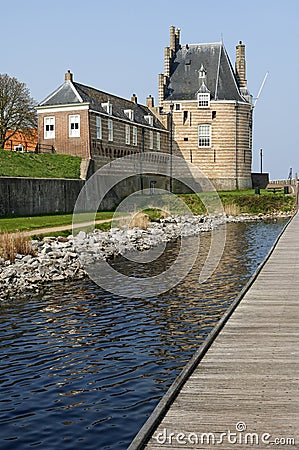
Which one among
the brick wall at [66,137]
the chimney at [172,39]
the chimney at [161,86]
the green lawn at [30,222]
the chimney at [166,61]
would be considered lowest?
the green lawn at [30,222]

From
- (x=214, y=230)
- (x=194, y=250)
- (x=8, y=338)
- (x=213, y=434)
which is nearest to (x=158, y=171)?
(x=214, y=230)

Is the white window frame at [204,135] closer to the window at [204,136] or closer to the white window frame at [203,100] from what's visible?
the window at [204,136]

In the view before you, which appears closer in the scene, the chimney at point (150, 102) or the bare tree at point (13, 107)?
the bare tree at point (13, 107)

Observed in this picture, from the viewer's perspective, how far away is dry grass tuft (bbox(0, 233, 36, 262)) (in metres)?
18.8

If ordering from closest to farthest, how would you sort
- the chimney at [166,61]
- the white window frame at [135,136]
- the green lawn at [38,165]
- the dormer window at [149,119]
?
the green lawn at [38,165] < the white window frame at [135,136] < the dormer window at [149,119] < the chimney at [166,61]

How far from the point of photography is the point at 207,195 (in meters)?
53.8

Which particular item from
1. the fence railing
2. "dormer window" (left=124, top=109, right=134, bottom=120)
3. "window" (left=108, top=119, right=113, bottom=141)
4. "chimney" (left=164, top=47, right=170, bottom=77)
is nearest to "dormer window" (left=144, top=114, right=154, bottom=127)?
"dormer window" (left=124, top=109, right=134, bottom=120)

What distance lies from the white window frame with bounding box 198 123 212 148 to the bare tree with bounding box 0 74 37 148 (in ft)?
60.2

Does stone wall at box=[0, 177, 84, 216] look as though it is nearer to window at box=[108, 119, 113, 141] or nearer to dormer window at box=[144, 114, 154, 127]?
window at box=[108, 119, 113, 141]

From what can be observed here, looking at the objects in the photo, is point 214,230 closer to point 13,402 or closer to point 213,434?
point 13,402

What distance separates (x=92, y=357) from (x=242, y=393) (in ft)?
13.2

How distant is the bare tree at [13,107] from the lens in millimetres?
47562

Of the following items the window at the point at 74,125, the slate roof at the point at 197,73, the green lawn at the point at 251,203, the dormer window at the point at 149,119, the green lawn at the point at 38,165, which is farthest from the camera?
the slate roof at the point at 197,73

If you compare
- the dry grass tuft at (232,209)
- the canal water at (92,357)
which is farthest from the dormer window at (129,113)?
the canal water at (92,357)
